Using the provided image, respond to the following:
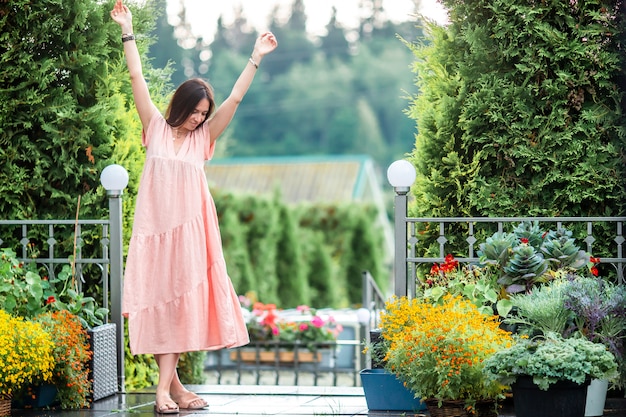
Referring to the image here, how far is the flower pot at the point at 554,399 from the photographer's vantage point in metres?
3.86

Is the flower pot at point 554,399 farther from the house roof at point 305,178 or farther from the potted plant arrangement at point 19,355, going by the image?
the house roof at point 305,178

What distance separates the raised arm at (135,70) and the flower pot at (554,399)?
216cm

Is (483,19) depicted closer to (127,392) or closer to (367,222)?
(127,392)

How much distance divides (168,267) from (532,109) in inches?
87.5

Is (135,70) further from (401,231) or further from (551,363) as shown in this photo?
(551,363)

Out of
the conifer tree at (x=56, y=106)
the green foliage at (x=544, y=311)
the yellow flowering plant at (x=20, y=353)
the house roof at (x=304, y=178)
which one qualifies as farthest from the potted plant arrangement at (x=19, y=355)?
the house roof at (x=304, y=178)

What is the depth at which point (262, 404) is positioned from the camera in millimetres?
4957

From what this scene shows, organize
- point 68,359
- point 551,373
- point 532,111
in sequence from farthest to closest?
1. point 532,111
2. point 68,359
3. point 551,373

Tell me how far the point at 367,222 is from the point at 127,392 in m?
9.34

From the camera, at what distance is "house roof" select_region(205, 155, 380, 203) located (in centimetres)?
2108

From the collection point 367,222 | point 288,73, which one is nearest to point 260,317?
point 367,222

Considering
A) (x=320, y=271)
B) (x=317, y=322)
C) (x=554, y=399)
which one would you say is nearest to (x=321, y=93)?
(x=320, y=271)

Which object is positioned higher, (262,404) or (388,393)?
(388,393)

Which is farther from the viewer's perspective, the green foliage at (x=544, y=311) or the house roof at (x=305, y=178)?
the house roof at (x=305, y=178)
